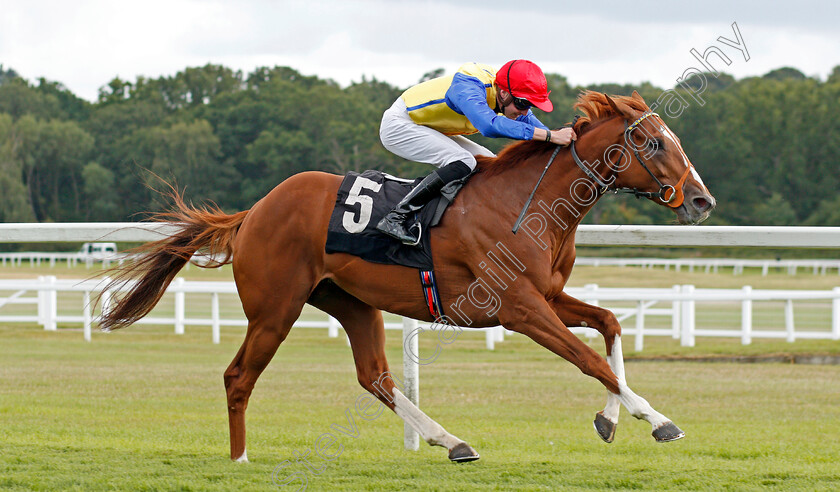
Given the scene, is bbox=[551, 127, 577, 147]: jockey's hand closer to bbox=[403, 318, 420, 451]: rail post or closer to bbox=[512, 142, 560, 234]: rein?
bbox=[512, 142, 560, 234]: rein

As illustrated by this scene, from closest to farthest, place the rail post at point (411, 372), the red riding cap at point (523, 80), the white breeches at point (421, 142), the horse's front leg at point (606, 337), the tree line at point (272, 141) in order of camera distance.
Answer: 1. the horse's front leg at point (606, 337)
2. the red riding cap at point (523, 80)
3. the white breeches at point (421, 142)
4. the rail post at point (411, 372)
5. the tree line at point (272, 141)

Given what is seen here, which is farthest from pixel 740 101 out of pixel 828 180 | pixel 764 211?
pixel 764 211

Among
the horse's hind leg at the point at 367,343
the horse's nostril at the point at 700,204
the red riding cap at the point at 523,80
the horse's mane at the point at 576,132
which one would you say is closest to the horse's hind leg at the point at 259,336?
the horse's hind leg at the point at 367,343

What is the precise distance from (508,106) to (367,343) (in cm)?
142

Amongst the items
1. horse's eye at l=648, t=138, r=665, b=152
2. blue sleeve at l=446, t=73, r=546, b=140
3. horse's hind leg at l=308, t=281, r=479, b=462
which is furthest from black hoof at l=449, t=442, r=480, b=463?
horse's eye at l=648, t=138, r=665, b=152

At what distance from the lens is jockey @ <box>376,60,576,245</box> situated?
13.8 feet

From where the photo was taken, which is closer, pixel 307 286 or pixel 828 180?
pixel 307 286

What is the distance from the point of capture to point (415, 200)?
4.32 metres

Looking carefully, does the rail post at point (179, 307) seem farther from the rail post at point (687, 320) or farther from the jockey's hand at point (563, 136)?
the jockey's hand at point (563, 136)

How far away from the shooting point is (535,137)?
4.20 metres

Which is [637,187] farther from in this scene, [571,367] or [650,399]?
[571,367]

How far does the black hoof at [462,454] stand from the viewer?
4246 mm

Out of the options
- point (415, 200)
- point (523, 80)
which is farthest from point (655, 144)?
point (415, 200)

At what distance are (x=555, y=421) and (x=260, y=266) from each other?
2.58 m
